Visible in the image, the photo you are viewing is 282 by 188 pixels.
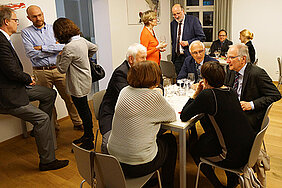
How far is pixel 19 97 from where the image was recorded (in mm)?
2627

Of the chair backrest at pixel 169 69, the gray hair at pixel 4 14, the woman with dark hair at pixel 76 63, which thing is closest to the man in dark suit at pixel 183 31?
the chair backrest at pixel 169 69

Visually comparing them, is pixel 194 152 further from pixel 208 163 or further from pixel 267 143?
pixel 267 143

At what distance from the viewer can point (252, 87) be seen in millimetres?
2357

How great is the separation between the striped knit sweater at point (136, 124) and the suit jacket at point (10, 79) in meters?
1.32

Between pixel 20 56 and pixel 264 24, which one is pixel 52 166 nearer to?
pixel 20 56

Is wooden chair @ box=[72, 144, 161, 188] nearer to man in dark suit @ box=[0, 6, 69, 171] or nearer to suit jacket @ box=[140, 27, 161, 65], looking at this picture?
man in dark suit @ box=[0, 6, 69, 171]

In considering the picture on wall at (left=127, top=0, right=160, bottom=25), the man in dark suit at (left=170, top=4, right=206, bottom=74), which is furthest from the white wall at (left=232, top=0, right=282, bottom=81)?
the man in dark suit at (left=170, top=4, right=206, bottom=74)

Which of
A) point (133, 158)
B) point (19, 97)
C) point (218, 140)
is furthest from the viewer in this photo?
point (19, 97)

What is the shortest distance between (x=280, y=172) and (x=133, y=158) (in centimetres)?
177

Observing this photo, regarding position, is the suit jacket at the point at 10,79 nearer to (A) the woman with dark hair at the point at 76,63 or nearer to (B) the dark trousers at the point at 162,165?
(A) the woman with dark hair at the point at 76,63

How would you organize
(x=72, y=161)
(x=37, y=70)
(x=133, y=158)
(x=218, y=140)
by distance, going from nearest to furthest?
(x=133, y=158) < (x=218, y=140) < (x=72, y=161) < (x=37, y=70)

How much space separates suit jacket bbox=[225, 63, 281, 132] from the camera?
2287 mm

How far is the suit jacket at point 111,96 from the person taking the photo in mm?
2438

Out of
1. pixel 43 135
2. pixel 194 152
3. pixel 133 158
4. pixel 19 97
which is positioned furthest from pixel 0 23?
pixel 194 152
